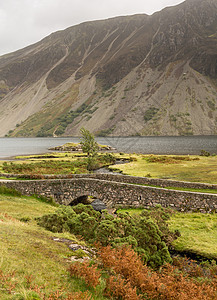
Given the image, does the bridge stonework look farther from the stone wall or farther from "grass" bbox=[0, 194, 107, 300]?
"grass" bbox=[0, 194, 107, 300]

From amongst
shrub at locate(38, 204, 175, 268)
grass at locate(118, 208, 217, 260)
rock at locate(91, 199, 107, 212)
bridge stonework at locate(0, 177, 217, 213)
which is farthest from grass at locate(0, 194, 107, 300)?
rock at locate(91, 199, 107, 212)

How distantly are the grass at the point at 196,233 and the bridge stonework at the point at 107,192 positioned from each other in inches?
89.0

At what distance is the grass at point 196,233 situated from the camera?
16375 mm

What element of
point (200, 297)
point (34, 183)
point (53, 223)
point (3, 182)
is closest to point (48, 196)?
point (34, 183)

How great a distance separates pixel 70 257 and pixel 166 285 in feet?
14.9

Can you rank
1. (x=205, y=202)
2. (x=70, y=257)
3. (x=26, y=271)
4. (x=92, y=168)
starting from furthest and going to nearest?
(x=92, y=168), (x=205, y=202), (x=70, y=257), (x=26, y=271)

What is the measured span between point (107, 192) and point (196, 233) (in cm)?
1294

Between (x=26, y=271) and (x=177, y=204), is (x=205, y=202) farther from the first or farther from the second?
(x=26, y=271)

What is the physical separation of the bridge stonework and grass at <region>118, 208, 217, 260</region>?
226cm

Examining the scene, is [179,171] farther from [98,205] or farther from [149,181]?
[98,205]

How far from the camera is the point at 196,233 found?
19.0 m

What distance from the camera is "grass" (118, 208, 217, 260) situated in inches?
645

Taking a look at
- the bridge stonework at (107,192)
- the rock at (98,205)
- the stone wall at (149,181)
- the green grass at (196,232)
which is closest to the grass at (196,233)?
the green grass at (196,232)

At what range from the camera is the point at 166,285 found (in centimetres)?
916
